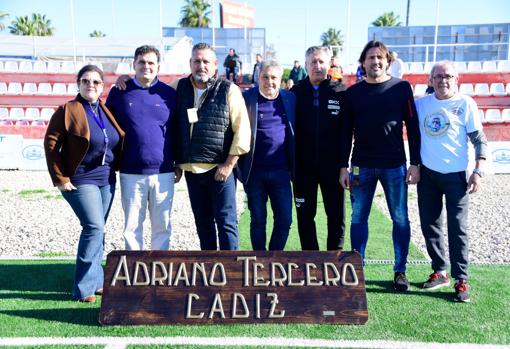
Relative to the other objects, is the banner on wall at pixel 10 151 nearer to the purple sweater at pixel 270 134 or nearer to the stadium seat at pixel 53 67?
the purple sweater at pixel 270 134

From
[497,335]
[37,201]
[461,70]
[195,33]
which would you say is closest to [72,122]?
[497,335]

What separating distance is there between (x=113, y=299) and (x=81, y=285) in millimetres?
657

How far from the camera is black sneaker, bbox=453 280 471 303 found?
12.3 ft

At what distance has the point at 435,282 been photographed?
4.04m

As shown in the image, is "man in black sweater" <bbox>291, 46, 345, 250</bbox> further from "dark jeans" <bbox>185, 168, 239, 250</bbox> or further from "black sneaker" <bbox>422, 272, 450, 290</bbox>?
"black sneaker" <bbox>422, 272, 450, 290</bbox>

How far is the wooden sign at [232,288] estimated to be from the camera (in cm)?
326

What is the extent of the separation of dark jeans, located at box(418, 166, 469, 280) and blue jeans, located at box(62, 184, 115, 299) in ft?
8.99

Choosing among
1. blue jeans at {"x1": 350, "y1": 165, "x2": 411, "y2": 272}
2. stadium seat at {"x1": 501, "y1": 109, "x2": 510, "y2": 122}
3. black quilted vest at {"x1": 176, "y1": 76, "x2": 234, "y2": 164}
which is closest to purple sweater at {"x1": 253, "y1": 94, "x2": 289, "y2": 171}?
black quilted vest at {"x1": 176, "y1": 76, "x2": 234, "y2": 164}

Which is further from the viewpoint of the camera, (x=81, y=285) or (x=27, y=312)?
(x=81, y=285)

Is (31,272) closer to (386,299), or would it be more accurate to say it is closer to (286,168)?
(286,168)

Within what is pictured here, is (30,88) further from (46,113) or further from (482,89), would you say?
(482,89)

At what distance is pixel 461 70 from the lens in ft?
72.3

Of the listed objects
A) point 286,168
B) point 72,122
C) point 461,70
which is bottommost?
point 286,168

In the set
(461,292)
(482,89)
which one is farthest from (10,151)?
(482,89)
